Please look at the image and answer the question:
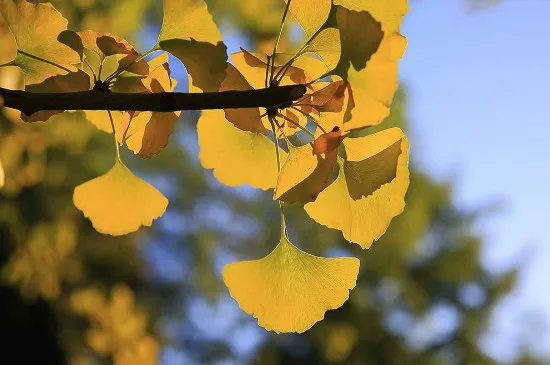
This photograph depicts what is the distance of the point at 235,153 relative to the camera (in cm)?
36

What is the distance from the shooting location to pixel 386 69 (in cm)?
23

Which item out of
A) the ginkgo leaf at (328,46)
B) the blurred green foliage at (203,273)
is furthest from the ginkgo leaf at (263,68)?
the blurred green foliage at (203,273)

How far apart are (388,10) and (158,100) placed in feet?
0.37

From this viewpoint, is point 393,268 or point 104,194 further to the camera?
point 393,268

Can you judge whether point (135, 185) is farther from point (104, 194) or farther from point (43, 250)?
point (43, 250)

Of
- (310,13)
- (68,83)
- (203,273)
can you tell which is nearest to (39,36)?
(68,83)

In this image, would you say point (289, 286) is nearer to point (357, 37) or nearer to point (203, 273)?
point (357, 37)

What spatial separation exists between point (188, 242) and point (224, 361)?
47.0 inches

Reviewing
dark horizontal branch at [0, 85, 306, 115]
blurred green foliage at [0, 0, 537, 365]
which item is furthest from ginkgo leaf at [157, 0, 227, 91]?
blurred green foliage at [0, 0, 537, 365]

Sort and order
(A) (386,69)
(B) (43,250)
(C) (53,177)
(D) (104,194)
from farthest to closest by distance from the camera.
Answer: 1. (C) (53,177)
2. (B) (43,250)
3. (D) (104,194)
4. (A) (386,69)

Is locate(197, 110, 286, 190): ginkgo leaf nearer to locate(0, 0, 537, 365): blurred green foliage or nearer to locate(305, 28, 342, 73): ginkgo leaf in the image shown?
locate(305, 28, 342, 73): ginkgo leaf

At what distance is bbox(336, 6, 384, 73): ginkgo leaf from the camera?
0.72ft

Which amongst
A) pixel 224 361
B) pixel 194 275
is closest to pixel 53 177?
pixel 194 275

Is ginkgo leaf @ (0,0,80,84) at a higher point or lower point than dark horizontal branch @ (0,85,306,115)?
lower
